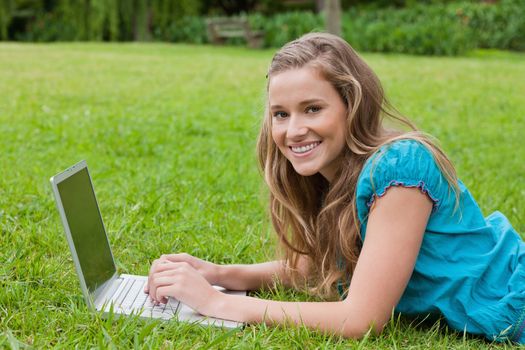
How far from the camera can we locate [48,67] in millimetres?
11336

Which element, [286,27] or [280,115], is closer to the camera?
[280,115]

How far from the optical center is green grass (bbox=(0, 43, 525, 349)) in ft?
7.34

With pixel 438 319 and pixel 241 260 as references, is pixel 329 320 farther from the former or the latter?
pixel 241 260

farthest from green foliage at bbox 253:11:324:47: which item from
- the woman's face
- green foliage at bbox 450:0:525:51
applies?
the woman's face

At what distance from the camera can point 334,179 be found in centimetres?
246

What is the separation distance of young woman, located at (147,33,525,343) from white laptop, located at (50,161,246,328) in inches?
2.3

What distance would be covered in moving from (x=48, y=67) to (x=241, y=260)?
9.08 meters

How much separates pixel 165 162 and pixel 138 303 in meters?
2.68

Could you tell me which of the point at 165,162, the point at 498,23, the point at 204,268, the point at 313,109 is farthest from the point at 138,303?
the point at 498,23

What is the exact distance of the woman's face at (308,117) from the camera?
2.29 metres

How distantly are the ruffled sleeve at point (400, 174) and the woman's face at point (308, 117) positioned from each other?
15 centimetres

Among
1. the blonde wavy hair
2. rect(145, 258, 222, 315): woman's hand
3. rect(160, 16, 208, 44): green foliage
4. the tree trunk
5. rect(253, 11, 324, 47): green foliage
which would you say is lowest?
rect(160, 16, 208, 44): green foliage

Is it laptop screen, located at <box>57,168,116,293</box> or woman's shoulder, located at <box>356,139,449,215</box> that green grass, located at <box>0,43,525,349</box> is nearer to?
laptop screen, located at <box>57,168,116,293</box>

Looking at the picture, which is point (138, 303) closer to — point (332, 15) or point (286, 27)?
point (332, 15)
